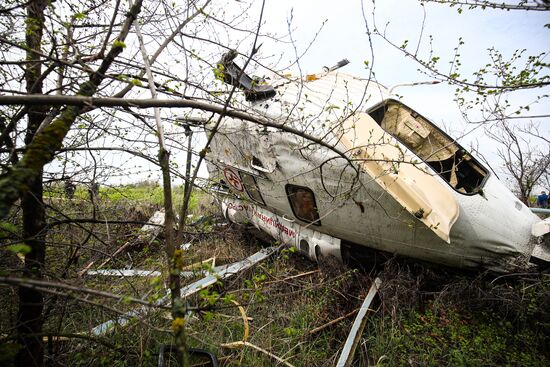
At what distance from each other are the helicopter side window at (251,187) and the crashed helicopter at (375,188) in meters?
0.23

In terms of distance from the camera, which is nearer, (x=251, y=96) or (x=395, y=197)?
(x=395, y=197)

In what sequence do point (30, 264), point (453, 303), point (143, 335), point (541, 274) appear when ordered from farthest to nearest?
point (453, 303) < point (541, 274) < point (143, 335) < point (30, 264)

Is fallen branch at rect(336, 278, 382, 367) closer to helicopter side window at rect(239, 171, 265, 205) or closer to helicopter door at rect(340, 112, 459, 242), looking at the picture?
helicopter door at rect(340, 112, 459, 242)

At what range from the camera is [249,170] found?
4.88m

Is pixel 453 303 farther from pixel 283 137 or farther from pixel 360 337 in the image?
pixel 283 137

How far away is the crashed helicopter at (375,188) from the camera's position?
126 inches

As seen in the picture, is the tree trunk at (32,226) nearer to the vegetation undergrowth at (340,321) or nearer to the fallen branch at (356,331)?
the vegetation undergrowth at (340,321)

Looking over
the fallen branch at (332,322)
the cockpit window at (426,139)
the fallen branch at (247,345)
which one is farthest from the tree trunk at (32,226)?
the cockpit window at (426,139)

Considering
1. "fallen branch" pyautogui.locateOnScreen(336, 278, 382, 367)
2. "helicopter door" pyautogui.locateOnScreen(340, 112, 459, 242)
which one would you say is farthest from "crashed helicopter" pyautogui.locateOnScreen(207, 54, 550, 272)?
"fallen branch" pyautogui.locateOnScreen(336, 278, 382, 367)

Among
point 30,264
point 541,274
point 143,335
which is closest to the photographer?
point 30,264

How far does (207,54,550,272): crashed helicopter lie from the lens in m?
3.21

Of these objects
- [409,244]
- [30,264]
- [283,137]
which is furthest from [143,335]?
[409,244]

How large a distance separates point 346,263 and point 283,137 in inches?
87.3

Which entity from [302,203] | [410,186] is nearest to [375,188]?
[410,186]
